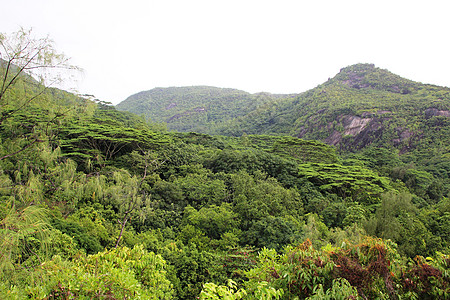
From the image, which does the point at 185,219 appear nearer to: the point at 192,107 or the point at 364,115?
the point at 364,115

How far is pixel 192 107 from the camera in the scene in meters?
116

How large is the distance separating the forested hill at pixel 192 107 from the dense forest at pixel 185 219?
62777 millimetres

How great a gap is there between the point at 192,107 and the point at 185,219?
10571 cm

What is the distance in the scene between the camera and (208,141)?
30766 mm

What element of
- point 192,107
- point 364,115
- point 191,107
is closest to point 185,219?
point 364,115

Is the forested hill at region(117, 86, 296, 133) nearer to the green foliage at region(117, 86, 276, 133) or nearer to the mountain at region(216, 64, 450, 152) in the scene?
the green foliage at region(117, 86, 276, 133)

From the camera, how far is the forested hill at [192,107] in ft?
329

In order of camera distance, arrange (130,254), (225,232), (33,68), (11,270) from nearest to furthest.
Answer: (11,270), (33,68), (130,254), (225,232)

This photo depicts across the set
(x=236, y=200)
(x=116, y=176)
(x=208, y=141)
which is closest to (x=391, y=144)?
(x=208, y=141)

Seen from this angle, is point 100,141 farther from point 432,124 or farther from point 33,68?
point 432,124

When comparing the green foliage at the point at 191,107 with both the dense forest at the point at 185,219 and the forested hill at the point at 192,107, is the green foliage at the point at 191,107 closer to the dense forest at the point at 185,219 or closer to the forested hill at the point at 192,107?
the forested hill at the point at 192,107

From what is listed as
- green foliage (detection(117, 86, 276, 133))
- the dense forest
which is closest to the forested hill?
green foliage (detection(117, 86, 276, 133))

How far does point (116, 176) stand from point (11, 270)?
11.1 ft

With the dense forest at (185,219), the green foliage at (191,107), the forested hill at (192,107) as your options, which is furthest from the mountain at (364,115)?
the green foliage at (191,107)
